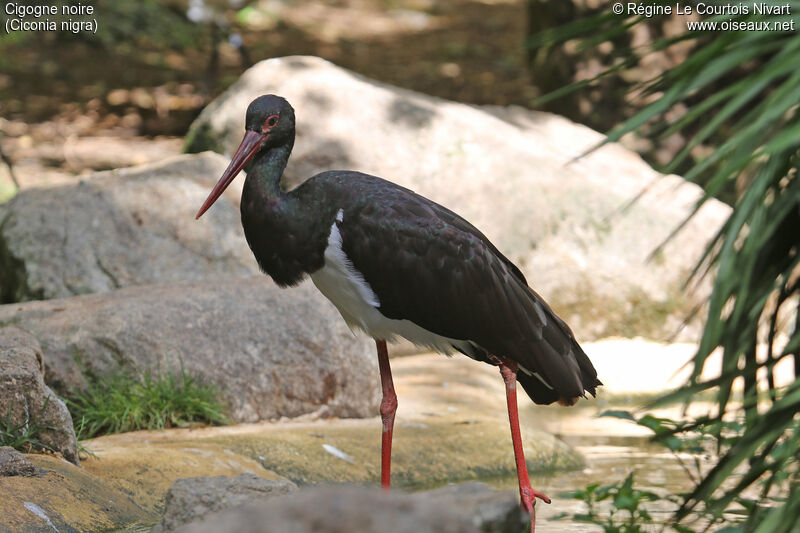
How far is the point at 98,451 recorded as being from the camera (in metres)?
4.59

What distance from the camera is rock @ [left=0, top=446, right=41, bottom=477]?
383 centimetres

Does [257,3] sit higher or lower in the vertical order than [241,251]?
higher

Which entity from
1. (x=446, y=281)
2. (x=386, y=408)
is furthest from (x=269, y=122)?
(x=386, y=408)

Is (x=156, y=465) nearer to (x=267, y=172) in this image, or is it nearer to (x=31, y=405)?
(x=31, y=405)

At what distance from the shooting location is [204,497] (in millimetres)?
2996

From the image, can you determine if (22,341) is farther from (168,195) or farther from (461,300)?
(168,195)

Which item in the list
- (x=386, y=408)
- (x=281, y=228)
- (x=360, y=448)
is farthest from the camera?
(x=360, y=448)

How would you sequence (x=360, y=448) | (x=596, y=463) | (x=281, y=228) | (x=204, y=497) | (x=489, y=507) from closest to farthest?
(x=489, y=507), (x=204, y=497), (x=281, y=228), (x=360, y=448), (x=596, y=463)

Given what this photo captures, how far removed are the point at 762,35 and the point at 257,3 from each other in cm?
1484

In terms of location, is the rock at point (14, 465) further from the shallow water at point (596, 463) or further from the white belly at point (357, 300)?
the shallow water at point (596, 463)

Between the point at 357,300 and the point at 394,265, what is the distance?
0.22 meters

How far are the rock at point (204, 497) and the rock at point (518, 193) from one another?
184 inches

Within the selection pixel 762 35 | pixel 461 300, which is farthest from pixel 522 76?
pixel 762 35

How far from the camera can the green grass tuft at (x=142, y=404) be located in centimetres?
502
